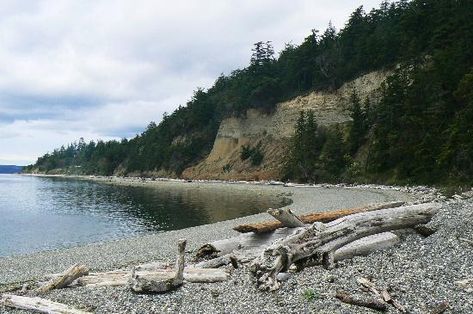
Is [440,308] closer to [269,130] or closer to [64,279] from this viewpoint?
[64,279]

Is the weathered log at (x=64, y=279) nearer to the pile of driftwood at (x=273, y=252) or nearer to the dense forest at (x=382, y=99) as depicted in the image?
the pile of driftwood at (x=273, y=252)

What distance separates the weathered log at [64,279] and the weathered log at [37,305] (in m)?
0.97

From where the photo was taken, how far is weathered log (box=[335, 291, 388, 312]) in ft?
29.7

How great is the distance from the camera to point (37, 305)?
34.1 feet

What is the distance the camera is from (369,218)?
1421 cm

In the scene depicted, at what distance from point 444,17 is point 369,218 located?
53397mm

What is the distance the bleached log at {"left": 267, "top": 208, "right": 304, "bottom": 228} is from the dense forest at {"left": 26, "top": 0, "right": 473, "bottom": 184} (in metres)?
27.9

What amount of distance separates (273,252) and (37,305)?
6.29m

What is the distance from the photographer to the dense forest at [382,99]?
45.1m

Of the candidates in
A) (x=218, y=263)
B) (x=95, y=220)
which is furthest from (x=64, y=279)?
(x=95, y=220)

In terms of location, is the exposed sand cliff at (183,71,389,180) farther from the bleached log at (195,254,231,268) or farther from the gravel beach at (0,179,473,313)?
the bleached log at (195,254,231,268)

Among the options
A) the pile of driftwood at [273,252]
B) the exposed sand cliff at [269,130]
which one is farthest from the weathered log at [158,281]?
the exposed sand cliff at [269,130]

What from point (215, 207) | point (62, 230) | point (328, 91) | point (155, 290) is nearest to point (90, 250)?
point (62, 230)

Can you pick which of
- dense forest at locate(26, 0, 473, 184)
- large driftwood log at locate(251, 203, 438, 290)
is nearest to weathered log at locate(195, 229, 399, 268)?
large driftwood log at locate(251, 203, 438, 290)
